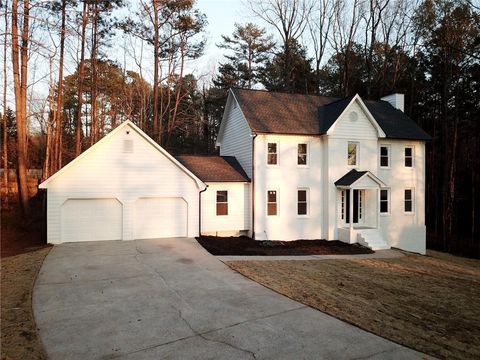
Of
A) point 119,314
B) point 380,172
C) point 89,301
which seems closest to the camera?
point 119,314

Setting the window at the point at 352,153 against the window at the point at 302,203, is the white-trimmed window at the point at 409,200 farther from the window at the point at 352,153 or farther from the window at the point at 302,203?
the window at the point at 302,203

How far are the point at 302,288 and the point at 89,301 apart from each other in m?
5.16

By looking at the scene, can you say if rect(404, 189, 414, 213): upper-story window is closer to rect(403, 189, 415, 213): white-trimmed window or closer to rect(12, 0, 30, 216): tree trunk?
rect(403, 189, 415, 213): white-trimmed window

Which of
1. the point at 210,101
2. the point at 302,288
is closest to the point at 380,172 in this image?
the point at 302,288

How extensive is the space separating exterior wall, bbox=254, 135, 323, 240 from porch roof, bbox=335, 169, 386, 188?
1.22 metres

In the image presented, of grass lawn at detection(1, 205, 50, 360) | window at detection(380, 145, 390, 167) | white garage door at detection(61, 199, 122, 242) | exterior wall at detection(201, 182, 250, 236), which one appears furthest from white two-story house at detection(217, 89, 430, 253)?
grass lawn at detection(1, 205, 50, 360)

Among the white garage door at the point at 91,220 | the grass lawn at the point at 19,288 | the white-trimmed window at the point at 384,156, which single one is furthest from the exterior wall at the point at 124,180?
the white-trimmed window at the point at 384,156

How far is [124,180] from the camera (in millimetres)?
15352

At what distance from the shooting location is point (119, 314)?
7.10m

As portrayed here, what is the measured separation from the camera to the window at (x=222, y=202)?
1794cm

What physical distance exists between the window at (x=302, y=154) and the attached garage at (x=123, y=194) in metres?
5.60

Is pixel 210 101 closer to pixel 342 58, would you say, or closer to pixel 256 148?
pixel 342 58

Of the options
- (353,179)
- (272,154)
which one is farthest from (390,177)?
(272,154)

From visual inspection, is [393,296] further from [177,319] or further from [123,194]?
[123,194]
